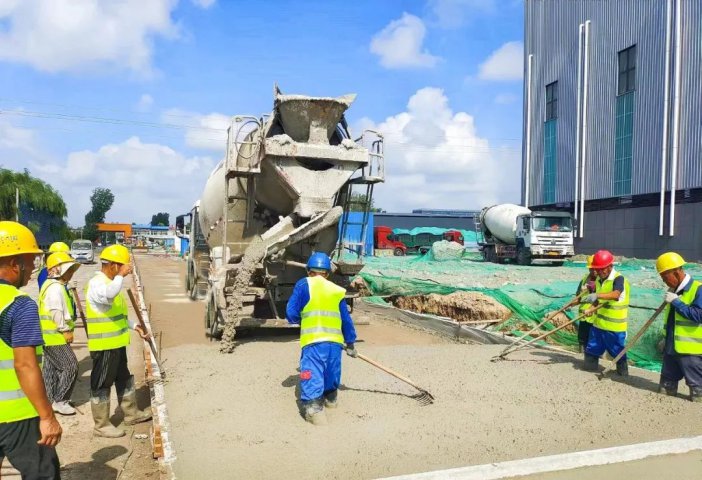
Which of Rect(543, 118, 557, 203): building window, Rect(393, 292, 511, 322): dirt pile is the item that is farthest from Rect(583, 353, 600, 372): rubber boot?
Rect(543, 118, 557, 203): building window

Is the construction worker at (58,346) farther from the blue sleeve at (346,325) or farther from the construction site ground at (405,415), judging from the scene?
the blue sleeve at (346,325)

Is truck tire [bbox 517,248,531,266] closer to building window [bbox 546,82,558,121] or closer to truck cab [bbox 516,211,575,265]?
truck cab [bbox 516,211,575,265]

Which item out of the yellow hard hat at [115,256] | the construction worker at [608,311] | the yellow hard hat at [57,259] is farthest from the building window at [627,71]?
the yellow hard hat at [115,256]

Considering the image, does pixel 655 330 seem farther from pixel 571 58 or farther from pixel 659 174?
pixel 571 58

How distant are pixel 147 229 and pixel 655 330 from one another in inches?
3272

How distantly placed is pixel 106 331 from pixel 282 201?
397cm

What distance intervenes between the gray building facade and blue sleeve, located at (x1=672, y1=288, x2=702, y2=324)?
16218mm

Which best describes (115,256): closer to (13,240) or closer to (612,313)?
(13,240)

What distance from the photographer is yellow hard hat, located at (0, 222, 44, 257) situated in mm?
2787

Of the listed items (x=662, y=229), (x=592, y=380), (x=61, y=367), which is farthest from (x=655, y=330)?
(x=662, y=229)

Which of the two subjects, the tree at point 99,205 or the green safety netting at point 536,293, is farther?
the tree at point 99,205

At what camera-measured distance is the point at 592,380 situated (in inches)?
245

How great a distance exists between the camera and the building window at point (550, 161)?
2714cm

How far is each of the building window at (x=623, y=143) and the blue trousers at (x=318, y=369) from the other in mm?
20821
